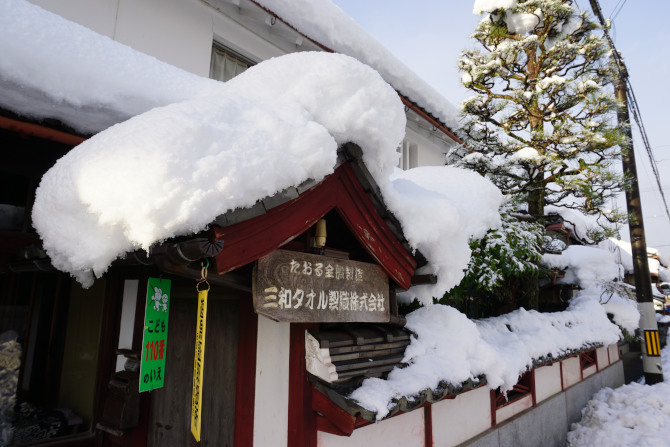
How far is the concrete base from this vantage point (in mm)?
6484

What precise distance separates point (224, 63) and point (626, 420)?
11.4 m

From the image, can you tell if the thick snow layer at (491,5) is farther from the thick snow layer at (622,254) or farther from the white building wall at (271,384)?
the thick snow layer at (622,254)

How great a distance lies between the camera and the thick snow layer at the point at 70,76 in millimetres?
3027

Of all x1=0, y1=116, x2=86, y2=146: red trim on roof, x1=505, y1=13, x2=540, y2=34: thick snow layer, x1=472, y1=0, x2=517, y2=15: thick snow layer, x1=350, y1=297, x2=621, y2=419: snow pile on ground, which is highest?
x1=472, y1=0, x2=517, y2=15: thick snow layer

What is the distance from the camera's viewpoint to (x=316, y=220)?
3.12m

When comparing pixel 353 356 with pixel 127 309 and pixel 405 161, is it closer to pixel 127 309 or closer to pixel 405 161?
pixel 127 309

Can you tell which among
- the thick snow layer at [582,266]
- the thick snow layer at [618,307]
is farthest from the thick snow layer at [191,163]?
the thick snow layer at [618,307]

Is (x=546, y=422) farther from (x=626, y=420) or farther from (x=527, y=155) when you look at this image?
(x=527, y=155)

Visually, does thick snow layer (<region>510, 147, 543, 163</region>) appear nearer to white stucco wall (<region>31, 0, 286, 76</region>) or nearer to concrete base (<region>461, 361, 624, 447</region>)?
concrete base (<region>461, 361, 624, 447</region>)

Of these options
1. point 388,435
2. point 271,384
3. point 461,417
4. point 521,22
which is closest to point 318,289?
point 271,384

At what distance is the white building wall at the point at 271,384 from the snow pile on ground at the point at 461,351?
26.3 inches

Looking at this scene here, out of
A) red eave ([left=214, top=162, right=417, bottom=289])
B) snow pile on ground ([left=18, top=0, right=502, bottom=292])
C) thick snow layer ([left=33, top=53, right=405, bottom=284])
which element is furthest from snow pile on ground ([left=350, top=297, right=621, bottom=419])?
thick snow layer ([left=33, top=53, right=405, bottom=284])

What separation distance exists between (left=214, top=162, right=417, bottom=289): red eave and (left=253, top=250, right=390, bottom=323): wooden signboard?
0.73 feet

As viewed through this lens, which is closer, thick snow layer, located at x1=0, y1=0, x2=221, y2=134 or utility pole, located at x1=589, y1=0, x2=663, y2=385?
thick snow layer, located at x1=0, y1=0, x2=221, y2=134
